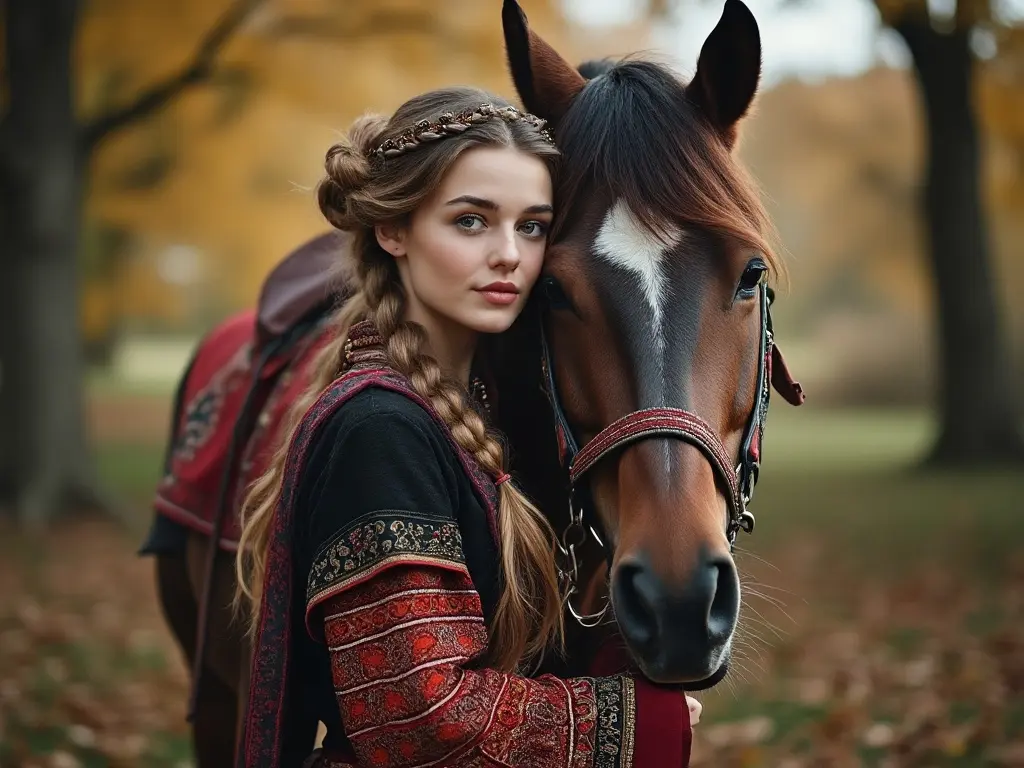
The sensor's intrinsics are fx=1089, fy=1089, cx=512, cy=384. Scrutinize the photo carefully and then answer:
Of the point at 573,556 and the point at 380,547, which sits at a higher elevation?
the point at 380,547

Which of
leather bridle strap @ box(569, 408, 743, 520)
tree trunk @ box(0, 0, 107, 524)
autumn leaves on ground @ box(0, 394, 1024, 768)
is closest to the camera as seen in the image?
leather bridle strap @ box(569, 408, 743, 520)

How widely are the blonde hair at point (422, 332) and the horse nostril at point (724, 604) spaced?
1.09ft

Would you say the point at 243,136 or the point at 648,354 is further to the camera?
the point at 243,136

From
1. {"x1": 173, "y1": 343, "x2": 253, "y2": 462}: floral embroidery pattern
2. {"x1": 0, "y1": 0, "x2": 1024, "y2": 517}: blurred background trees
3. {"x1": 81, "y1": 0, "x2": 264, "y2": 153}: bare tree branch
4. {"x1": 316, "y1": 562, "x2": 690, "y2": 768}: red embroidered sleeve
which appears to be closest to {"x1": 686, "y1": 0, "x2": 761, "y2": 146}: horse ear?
{"x1": 316, "y1": 562, "x2": 690, "y2": 768}: red embroidered sleeve

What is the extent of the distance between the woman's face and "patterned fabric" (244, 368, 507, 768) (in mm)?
182

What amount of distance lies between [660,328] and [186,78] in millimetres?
8183

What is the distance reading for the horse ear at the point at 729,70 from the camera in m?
1.96

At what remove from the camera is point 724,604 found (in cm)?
159

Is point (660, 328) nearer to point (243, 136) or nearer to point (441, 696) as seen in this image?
point (441, 696)

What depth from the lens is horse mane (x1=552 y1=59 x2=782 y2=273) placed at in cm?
189

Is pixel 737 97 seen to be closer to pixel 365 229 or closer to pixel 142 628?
pixel 365 229

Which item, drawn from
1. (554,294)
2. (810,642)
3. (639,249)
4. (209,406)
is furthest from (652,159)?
(810,642)

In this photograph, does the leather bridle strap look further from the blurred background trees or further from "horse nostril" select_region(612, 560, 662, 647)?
the blurred background trees

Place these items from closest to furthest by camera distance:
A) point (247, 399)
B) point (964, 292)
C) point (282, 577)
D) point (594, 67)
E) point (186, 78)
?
point (282, 577), point (594, 67), point (247, 399), point (186, 78), point (964, 292)
